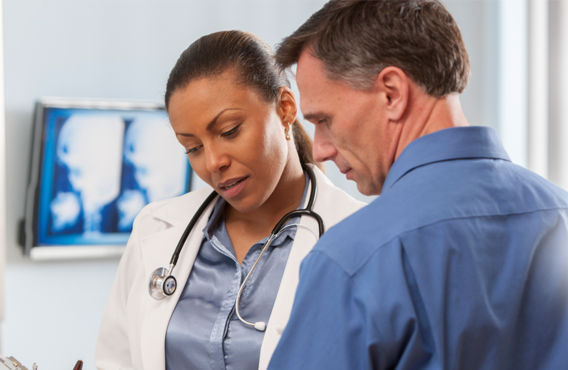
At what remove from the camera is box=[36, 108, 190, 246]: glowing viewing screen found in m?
1.68

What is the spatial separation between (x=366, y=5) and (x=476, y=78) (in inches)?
62.3

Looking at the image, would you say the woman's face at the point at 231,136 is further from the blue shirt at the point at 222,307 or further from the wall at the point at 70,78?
the wall at the point at 70,78

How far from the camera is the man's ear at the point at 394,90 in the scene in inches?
25.7

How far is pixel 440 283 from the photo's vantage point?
1.69ft

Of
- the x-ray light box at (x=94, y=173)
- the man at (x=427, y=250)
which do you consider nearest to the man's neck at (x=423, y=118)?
the man at (x=427, y=250)

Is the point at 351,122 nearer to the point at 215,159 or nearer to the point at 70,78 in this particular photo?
the point at 215,159

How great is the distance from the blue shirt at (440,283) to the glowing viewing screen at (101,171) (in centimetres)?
136

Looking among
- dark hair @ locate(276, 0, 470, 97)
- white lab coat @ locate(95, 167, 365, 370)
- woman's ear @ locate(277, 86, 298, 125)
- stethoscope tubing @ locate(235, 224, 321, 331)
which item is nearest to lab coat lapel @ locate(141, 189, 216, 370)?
white lab coat @ locate(95, 167, 365, 370)

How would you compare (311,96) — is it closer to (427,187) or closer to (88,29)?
(427,187)

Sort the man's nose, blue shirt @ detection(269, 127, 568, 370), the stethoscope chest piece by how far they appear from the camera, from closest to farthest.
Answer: blue shirt @ detection(269, 127, 568, 370)
the man's nose
the stethoscope chest piece

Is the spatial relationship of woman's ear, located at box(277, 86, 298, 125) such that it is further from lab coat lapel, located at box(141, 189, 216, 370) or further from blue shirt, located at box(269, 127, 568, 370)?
blue shirt, located at box(269, 127, 568, 370)

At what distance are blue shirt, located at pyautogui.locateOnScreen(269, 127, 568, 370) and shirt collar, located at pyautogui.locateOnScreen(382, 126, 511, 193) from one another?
0.03 metres

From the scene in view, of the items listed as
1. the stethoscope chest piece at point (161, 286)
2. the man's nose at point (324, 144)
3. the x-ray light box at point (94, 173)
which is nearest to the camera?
the man's nose at point (324, 144)

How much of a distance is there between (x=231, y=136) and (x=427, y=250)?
24.6 inches
